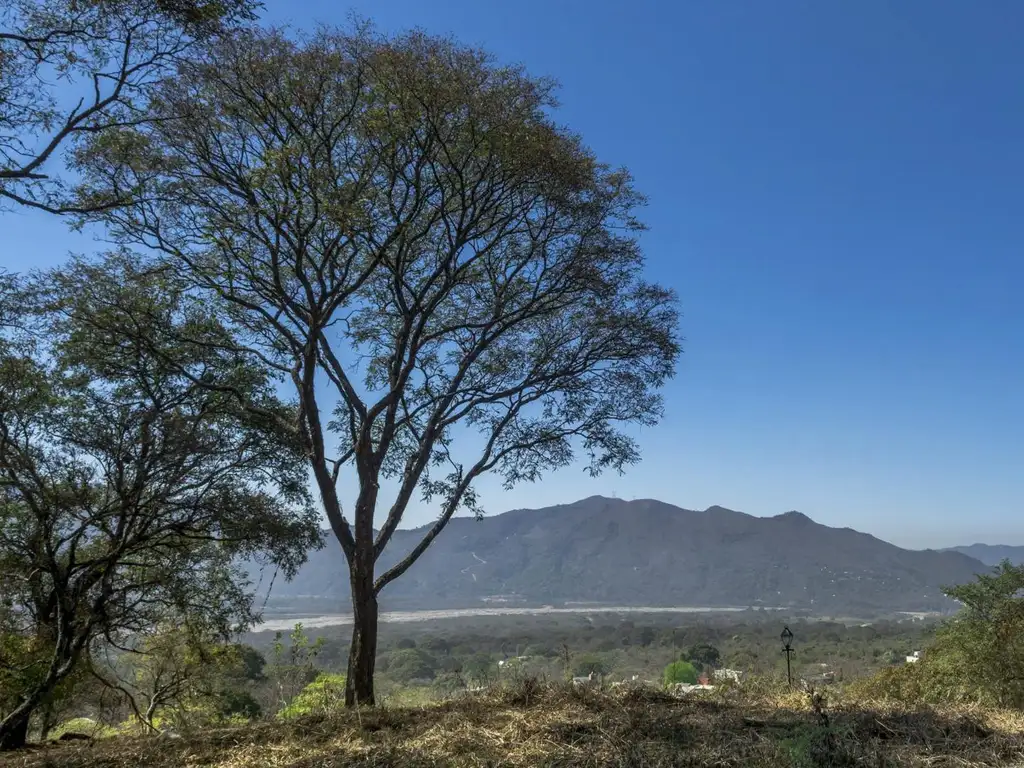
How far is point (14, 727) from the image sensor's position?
7992 mm

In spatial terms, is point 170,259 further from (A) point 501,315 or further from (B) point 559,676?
(B) point 559,676

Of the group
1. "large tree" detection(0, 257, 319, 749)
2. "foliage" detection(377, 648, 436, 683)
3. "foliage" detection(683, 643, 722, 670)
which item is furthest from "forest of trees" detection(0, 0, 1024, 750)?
"foliage" detection(683, 643, 722, 670)

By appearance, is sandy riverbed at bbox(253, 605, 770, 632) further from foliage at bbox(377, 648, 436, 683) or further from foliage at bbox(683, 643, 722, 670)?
foliage at bbox(683, 643, 722, 670)

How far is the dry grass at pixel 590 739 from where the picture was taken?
4137 mm

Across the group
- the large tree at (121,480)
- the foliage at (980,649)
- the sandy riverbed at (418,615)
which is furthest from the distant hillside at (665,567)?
the large tree at (121,480)

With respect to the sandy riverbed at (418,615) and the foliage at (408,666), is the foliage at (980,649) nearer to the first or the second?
the sandy riverbed at (418,615)

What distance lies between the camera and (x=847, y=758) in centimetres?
407

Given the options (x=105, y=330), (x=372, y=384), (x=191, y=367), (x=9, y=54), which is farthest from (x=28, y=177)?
(x=372, y=384)

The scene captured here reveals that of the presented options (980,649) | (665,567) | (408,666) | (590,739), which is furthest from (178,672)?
(665,567)

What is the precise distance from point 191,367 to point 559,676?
6573 mm

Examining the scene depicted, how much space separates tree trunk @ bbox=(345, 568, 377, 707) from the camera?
29.6 feet

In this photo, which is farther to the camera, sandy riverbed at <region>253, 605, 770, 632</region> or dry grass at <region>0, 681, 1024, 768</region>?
sandy riverbed at <region>253, 605, 770, 632</region>

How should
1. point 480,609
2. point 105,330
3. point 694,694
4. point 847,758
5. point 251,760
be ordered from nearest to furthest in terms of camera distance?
point 847,758 → point 251,760 → point 694,694 → point 105,330 → point 480,609

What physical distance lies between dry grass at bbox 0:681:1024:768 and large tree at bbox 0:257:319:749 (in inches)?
136
